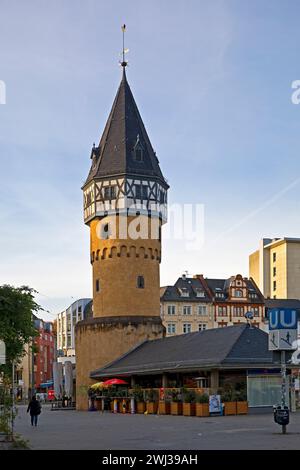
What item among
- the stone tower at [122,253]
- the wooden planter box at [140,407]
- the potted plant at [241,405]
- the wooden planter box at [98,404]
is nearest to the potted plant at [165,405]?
the wooden planter box at [140,407]

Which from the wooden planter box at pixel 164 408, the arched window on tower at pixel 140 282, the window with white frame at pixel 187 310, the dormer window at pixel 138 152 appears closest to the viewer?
the wooden planter box at pixel 164 408

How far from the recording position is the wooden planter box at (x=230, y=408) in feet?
133

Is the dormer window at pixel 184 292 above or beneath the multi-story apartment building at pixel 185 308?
above

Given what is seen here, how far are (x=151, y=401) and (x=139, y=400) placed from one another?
58.4 inches

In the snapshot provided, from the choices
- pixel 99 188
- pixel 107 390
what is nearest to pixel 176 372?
pixel 107 390

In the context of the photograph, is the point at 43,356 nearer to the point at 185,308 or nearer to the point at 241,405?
the point at 185,308

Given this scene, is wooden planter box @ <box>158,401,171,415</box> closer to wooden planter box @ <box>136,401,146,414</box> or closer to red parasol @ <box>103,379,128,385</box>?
wooden planter box @ <box>136,401,146,414</box>

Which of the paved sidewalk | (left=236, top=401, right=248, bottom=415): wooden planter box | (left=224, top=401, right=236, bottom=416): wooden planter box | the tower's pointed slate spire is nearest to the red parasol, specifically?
(left=224, top=401, right=236, bottom=416): wooden planter box

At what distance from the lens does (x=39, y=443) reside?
24594mm

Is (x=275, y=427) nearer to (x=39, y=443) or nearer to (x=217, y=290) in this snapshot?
(x=39, y=443)

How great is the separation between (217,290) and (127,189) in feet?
164

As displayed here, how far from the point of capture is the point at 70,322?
13300 cm

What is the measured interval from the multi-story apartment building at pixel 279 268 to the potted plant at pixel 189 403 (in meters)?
108

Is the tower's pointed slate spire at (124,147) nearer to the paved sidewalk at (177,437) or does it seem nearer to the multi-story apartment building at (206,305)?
the paved sidewalk at (177,437)
